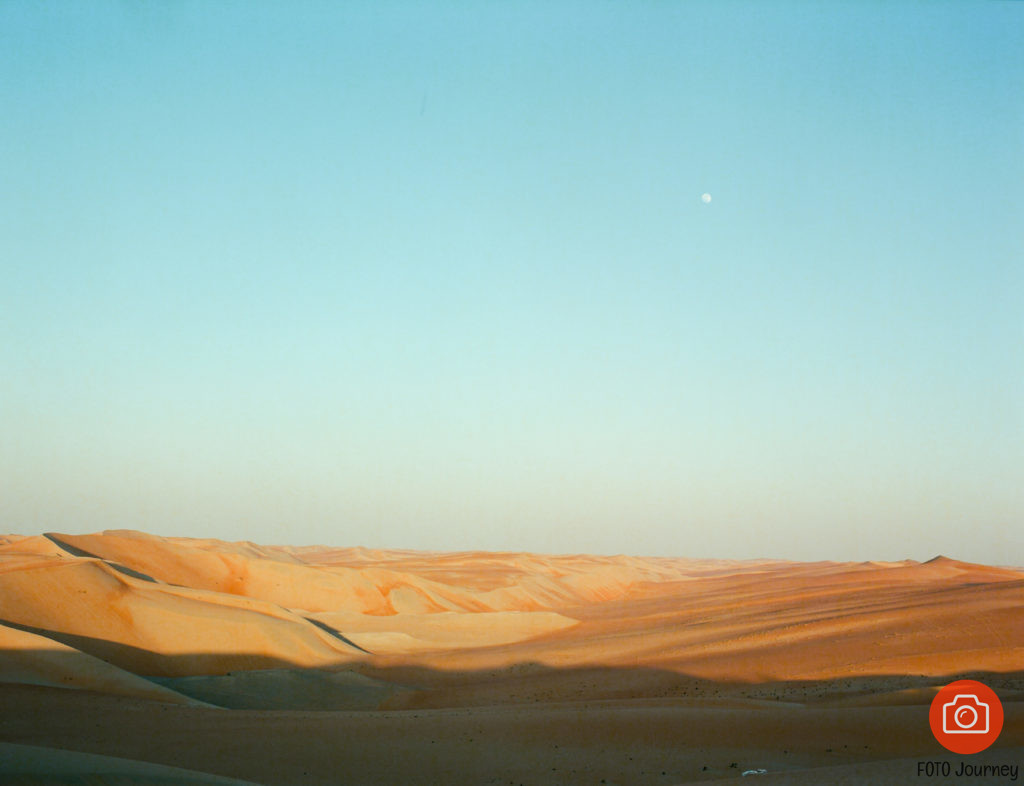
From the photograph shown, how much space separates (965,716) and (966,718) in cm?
11

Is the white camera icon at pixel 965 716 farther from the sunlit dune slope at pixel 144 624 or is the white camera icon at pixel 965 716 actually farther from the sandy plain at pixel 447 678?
the sunlit dune slope at pixel 144 624

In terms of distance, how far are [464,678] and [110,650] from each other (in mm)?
12005

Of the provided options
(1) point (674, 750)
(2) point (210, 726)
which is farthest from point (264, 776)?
(1) point (674, 750)

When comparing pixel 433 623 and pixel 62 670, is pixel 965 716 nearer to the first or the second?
pixel 62 670

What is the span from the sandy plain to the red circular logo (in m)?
0.30

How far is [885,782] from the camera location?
1152 centimetres

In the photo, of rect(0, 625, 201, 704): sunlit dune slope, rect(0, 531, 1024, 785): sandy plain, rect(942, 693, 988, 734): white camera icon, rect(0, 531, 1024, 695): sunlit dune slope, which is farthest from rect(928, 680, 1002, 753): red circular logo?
rect(0, 625, 201, 704): sunlit dune slope

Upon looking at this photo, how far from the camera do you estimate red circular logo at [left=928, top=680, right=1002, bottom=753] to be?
14.0 meters

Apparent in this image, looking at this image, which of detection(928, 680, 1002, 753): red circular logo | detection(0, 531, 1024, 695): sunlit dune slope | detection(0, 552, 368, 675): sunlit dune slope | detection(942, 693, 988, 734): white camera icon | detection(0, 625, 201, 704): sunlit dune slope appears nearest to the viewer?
detection(928, 680, 1002, 753): red circular logo

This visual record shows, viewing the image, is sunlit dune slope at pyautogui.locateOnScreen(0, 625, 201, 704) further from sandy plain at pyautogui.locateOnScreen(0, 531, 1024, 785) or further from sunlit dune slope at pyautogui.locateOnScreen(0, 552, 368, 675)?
sunlit dune slope at pyautogui.locateOnScreen(0, 552, 368, 675)

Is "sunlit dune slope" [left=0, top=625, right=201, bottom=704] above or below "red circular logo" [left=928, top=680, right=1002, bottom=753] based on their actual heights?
below

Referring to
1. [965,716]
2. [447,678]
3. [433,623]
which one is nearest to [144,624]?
[447,678]

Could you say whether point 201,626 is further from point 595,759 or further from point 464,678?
point 595,759

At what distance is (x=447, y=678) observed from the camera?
30328 mm
